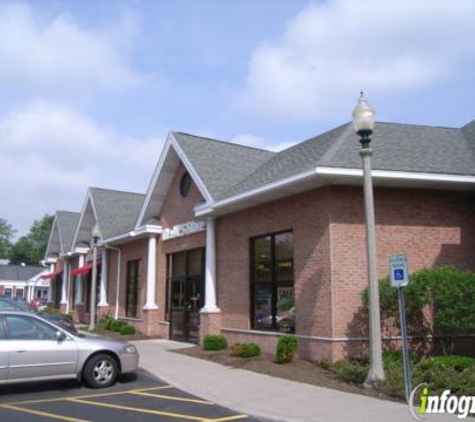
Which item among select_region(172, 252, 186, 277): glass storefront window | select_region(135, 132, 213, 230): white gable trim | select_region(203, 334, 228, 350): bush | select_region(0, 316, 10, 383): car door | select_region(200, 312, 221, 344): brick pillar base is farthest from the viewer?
select_region(172, 252, 186, 277): glass storefront window

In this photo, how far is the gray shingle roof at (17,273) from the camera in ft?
232

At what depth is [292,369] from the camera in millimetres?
12000

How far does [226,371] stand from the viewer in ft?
40.1

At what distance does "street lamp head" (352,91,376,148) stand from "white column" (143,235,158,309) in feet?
41.6

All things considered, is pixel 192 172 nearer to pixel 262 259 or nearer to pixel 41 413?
pixel 262 259

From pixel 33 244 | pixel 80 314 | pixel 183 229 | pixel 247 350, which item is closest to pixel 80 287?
pixel 80 314

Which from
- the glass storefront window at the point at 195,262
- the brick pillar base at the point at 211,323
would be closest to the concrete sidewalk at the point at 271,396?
the brick pillar base at the point at 211,323

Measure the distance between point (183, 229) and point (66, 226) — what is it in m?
20.6

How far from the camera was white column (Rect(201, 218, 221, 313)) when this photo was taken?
16828 mm

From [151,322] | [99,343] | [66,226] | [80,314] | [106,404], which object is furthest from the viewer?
[66,226]

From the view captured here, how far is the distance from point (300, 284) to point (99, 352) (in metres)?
5.22

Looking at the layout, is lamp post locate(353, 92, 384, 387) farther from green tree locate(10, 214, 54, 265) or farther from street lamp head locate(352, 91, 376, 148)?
green tree locate(10, 214, 54, 265)

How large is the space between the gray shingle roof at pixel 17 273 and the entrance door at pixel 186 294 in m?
55.2

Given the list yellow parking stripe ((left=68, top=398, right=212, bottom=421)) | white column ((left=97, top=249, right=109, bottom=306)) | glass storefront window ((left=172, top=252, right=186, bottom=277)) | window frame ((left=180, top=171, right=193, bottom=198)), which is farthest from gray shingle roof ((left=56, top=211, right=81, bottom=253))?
yellow parking stripe ((left=68, top=398, right=212, bottom=421))
